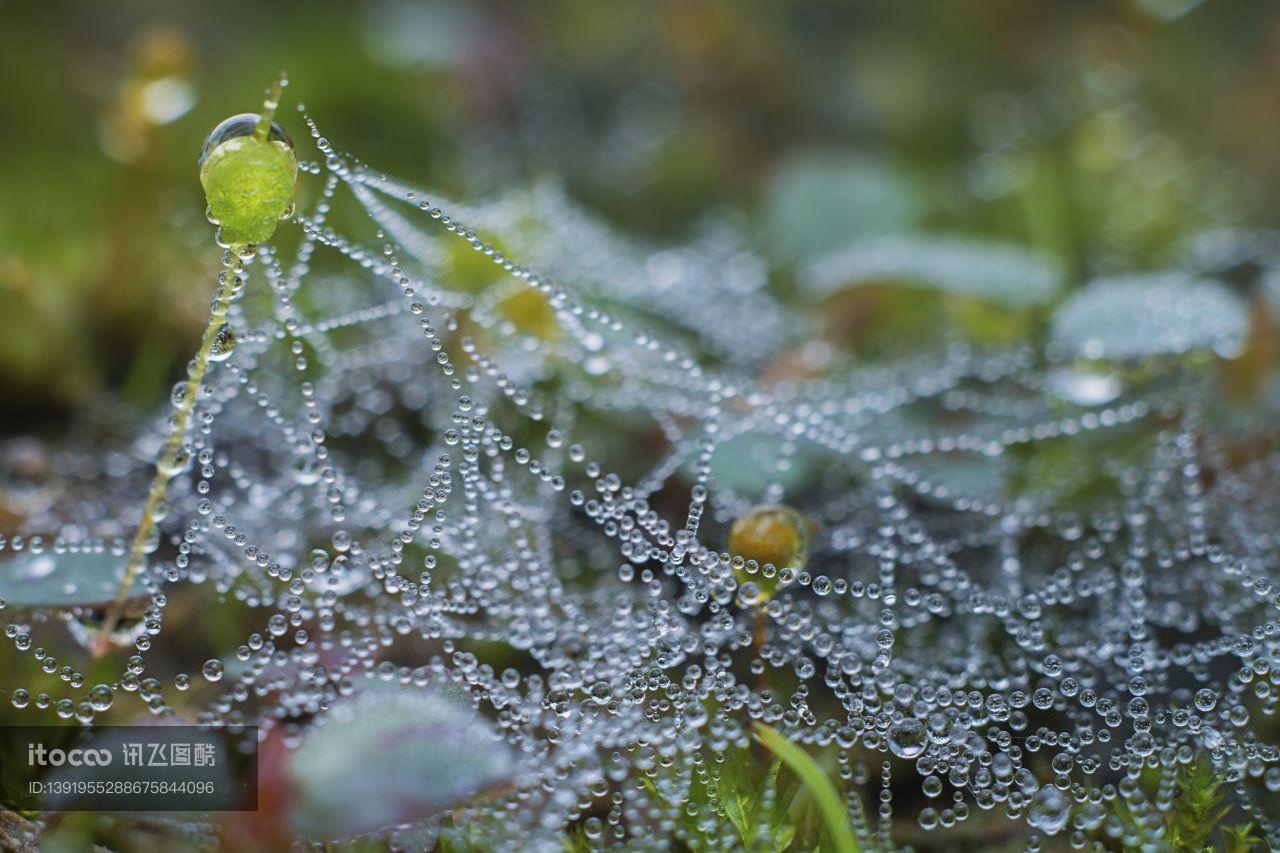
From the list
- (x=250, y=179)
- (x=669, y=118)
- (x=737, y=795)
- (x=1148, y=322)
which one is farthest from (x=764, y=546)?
(x=669, y=118)

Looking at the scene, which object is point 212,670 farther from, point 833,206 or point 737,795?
point 833,206

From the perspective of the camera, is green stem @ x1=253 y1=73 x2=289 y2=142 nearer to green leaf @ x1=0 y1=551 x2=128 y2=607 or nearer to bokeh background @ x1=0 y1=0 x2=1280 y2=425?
green leaf @ x1=0 y1=551 x2=128 y2=607

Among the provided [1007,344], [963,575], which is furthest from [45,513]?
[1007,344]

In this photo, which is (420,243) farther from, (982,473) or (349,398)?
(982,473)

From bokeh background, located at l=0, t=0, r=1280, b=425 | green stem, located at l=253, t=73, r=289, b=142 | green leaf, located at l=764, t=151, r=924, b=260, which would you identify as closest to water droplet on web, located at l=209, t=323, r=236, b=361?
green stem, located at l=253, t=73, r=289, b=142

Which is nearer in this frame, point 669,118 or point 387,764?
point 387,764

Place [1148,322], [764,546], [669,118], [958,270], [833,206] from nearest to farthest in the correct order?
[764,546], [1148,322], [958,270], [833,206], [669,118]

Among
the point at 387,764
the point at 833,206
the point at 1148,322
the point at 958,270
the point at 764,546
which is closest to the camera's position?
the point at 387,764

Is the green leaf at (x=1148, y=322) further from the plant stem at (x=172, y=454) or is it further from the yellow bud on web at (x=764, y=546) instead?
the plant stem at (x=172, y=454)
